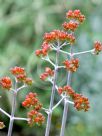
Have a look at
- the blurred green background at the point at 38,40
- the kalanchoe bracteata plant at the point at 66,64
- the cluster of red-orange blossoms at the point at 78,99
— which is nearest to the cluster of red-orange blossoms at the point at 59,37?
the kalanchoe bracteata plant at the point at 66,64

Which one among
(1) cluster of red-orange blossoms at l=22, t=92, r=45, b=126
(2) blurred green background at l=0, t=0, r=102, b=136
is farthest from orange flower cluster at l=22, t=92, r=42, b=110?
(2) blurred green background at l=0, t=0, r=102, b=136

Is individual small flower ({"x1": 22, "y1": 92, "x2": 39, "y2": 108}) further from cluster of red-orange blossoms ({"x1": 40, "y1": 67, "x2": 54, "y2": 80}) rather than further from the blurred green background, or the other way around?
the blurred green background

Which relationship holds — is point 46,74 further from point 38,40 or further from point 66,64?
point 38,40

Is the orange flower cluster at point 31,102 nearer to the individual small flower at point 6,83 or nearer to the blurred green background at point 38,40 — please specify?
the individual small flower at point 6,83

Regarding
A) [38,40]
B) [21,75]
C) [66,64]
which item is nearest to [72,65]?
[66,64]

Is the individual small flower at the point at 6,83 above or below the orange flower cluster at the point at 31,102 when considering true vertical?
above

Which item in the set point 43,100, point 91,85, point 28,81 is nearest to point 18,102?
point 43,100

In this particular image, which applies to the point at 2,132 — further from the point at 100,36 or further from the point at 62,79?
the point at 100,36

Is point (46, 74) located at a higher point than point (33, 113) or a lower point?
higher
